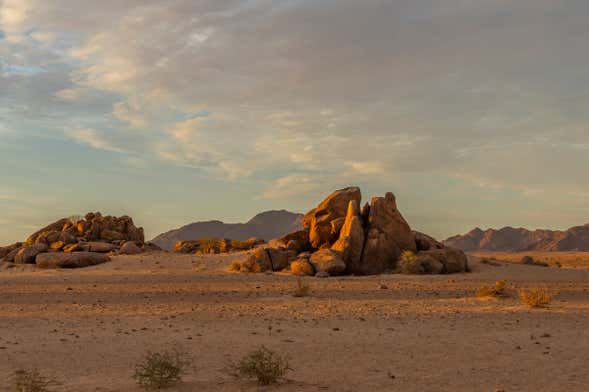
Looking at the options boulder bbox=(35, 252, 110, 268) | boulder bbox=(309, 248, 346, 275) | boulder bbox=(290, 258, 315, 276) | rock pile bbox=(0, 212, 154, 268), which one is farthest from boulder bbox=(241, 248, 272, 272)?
rock pile bbox=(0, 212, 154, 268)

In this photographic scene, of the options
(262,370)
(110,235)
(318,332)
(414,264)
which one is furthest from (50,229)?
(262,370)

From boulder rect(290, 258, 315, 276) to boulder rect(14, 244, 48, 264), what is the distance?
2041cm

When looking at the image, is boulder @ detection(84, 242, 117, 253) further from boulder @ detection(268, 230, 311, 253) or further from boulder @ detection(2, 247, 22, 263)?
boulder @ detection(268, 230, 311, 253)

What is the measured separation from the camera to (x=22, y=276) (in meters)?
35.3

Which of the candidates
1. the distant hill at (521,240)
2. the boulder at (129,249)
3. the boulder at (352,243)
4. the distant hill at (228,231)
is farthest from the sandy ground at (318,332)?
the distant hill at (228,231)

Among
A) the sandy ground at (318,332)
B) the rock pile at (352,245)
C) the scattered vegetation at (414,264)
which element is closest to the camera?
the sandy ground at (318,332)

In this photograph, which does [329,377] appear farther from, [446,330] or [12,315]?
[12,315]

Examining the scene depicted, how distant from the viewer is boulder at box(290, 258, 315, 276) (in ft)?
105

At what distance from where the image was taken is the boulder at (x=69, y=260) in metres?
39.4

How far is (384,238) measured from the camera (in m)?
34.6

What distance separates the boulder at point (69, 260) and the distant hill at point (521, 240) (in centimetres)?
11315

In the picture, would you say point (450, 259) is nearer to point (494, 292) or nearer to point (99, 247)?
point (494, 292)

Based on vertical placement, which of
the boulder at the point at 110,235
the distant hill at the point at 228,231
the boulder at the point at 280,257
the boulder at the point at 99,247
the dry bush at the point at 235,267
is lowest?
the dry bush at the point at 235,267

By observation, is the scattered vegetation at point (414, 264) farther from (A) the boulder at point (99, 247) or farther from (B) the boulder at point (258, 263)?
(A) the boulder at point (99, 247)
